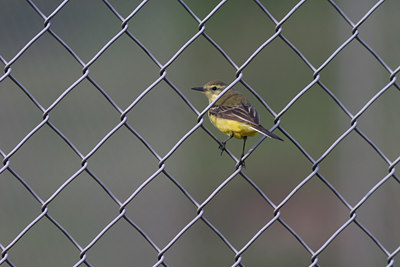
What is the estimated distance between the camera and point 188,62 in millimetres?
7516

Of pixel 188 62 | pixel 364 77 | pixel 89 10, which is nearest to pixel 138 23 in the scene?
pixel 89 10

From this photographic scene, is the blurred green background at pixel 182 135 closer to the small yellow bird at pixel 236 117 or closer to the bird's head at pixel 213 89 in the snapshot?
the bird's head at pixel 213 89

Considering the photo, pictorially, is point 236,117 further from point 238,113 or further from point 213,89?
point 213,89

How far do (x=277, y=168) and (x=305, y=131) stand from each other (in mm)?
675

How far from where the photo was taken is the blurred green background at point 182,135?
14.9ft

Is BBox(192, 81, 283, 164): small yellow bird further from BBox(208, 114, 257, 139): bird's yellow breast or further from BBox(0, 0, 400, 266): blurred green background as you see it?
BBox(0, 0, 400, 266): blurred green background

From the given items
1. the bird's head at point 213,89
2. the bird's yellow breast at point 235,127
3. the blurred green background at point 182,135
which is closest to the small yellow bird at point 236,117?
the bird's yellow breast at point 235,127

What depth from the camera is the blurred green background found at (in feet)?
14.9

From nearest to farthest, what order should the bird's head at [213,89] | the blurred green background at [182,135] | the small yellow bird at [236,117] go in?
the small yellow bird at [236,117], the bird's head at [213,89], the blurred green background at [182,135]

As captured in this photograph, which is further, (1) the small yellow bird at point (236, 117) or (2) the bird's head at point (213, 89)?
(2) the bird's head at point (213, 89)

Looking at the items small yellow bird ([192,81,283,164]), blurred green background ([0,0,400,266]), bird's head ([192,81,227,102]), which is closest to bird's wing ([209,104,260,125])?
small yellow bird ([192,81,283,164])

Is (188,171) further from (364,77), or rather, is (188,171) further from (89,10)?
(89,10)

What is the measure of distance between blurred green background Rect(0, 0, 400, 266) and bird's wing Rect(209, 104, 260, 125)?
4.35ft

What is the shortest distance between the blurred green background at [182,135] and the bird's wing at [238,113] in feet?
4.35
